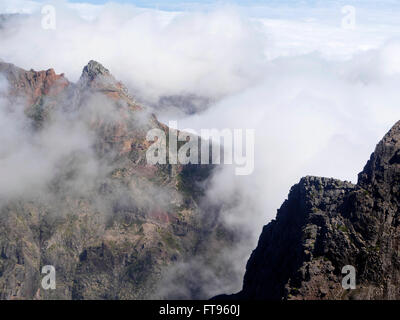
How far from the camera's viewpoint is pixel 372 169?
646 ft

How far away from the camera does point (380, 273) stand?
16888cm

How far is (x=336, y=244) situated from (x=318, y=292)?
80.4ft
